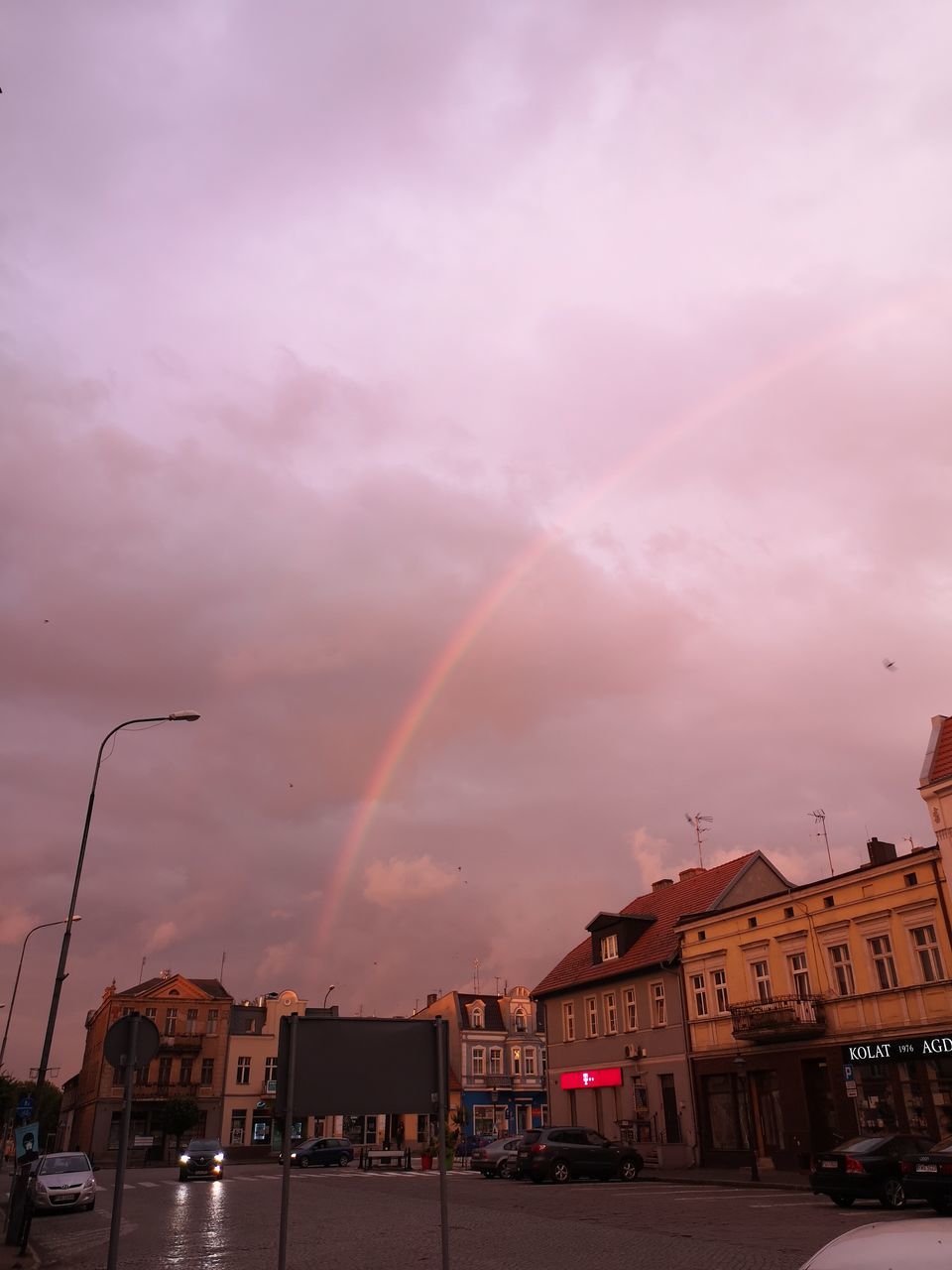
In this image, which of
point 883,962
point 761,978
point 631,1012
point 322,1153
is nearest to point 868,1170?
point 883,962

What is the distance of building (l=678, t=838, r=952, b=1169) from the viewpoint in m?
29.8

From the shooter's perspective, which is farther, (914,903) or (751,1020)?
(751,1020)

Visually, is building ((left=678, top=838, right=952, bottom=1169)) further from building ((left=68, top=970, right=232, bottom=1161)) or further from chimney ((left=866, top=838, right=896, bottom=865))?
building ((left=68, top=970, right=232, bottom=1161))

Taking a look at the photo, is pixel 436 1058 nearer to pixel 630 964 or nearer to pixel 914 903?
pixel 914 903

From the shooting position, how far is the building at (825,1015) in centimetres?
2983

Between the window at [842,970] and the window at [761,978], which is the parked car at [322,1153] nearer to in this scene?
the window at [761,978]

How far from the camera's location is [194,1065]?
77062mm

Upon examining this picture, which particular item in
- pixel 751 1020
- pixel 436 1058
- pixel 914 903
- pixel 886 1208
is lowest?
pixel 886 1208

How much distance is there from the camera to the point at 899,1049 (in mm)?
30047

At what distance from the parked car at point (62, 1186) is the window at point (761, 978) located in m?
23.5

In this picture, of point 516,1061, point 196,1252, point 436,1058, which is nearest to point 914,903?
point 196,1252

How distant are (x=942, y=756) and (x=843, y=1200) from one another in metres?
14.8

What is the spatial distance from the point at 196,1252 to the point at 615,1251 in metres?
6.66

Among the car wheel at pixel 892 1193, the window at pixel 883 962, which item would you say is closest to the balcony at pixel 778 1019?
the window at pixel 883 962
